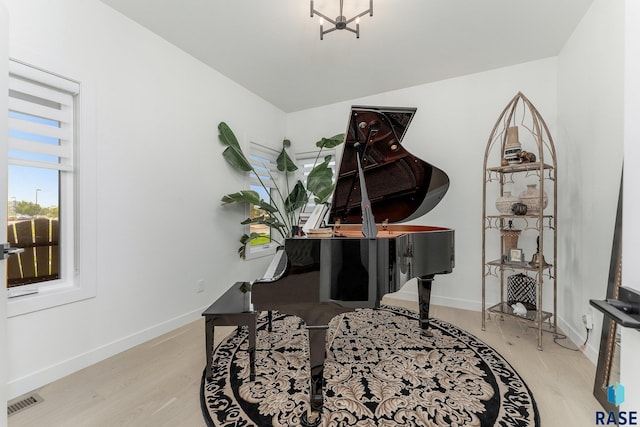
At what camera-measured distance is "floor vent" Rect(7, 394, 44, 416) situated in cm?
159

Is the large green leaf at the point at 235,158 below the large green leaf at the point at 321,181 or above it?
above

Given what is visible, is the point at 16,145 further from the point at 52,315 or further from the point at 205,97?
the point at 205,97

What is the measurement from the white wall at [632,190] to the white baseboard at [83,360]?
Answer: 9.62ft

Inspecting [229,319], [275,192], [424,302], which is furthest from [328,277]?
[275,192]

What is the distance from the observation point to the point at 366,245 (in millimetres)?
1540

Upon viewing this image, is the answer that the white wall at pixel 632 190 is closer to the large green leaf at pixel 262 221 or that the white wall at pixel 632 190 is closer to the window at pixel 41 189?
the window at pixel 41 189

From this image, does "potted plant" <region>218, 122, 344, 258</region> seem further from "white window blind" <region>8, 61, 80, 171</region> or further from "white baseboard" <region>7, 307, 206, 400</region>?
"white window blind" <region>8, 61, 80, 171</region>

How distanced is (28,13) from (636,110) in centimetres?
308

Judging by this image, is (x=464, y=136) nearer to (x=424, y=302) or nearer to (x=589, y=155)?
(x=589, y=155)

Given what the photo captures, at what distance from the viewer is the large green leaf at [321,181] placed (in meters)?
3.49

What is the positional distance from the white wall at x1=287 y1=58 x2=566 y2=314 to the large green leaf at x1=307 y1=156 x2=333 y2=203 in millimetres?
1120

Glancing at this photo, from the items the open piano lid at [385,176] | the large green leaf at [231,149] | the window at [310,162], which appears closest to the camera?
the open piano lid at [385,176]

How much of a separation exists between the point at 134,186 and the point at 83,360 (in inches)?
54.5

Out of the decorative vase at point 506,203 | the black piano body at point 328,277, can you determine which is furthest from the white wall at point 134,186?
the decorative vase at point 506,203
